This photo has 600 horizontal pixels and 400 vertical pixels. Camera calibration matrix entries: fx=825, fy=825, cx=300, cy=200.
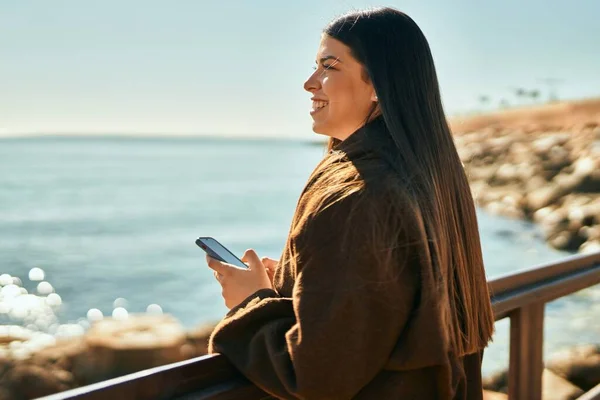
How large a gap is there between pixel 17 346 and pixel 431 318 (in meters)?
6.81

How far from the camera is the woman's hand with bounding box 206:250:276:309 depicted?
1.50m

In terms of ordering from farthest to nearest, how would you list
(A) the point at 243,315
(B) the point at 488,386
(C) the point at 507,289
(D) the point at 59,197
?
(D) the point at 59,197 → (B) the point at 488,386 → (C) the point at 507,289 → (A) the point at 243,315

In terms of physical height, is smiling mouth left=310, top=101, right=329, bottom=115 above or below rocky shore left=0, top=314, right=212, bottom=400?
above

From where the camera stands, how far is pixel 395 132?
4.57 feet

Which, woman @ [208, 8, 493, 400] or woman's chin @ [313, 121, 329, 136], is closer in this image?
woman @ [208, 8, 493, 400]

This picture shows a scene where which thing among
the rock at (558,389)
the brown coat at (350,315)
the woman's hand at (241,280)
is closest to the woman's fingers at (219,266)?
the woman's hand at (241,280)

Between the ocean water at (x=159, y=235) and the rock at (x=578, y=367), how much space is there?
146 centimetres

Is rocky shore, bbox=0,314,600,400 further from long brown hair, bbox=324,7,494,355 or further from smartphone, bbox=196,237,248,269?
long brown hair, bbox=324,7,494,355

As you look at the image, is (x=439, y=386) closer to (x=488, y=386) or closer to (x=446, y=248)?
(x=446, y=248)

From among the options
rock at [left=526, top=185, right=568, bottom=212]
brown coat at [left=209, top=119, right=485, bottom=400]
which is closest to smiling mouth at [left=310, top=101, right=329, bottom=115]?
brown coat at [left=209, top=119, right=485, bottom=400]

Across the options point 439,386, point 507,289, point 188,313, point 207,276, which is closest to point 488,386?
point 507,289

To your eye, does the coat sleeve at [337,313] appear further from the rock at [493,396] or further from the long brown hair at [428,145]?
the rock at [493,396]

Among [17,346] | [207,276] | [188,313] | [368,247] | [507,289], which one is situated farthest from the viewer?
[207,276]

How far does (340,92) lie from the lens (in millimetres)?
1506
